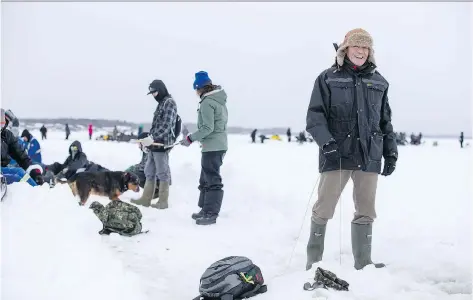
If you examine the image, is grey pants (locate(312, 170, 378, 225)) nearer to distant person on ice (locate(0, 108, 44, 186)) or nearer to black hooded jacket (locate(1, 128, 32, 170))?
distant person on ice (locate(0, 108, 44, 186))

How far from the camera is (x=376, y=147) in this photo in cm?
350

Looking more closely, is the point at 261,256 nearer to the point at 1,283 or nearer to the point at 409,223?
the point at 409,223

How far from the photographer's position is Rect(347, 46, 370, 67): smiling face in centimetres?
339

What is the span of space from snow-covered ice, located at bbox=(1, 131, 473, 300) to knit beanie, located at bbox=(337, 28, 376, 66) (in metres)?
1.74

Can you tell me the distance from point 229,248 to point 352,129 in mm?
2006

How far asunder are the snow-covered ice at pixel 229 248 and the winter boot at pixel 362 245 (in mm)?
199

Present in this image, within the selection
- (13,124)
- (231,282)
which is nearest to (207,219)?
(231,282)

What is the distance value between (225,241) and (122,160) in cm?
981

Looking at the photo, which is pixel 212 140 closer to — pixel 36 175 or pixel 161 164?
pixel 161 164

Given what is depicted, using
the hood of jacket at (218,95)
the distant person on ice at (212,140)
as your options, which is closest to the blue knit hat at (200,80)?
the distant person on ice at (212,140)

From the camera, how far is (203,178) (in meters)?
5.98

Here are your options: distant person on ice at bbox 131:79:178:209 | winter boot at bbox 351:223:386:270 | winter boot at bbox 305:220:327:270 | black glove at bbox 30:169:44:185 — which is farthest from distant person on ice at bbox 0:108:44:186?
winter boot at bbox 351:223:386:270

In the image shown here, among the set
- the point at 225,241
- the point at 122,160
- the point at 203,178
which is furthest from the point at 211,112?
the point at 122,160

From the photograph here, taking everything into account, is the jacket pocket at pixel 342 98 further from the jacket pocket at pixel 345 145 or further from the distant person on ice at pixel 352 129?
the jacket pocket at pixel 345 145
